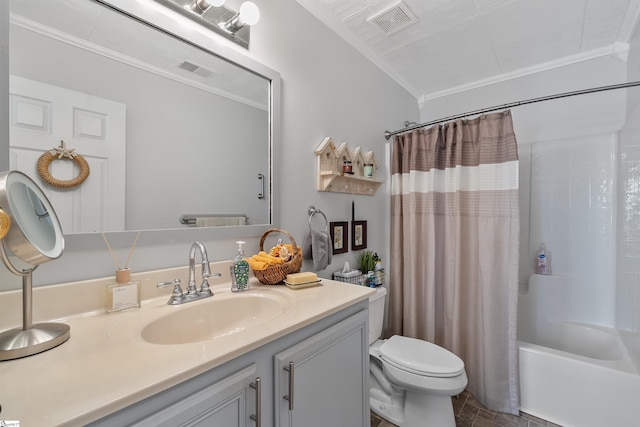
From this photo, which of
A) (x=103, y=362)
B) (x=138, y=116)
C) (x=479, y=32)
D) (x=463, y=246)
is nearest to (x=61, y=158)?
(x=138, y=116)

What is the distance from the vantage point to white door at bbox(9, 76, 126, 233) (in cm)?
83

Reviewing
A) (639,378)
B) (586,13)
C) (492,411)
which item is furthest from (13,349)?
(586,13)

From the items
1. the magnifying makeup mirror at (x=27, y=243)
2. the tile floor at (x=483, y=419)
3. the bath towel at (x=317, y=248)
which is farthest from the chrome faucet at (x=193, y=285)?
the tile floor at (x=483, y=419)

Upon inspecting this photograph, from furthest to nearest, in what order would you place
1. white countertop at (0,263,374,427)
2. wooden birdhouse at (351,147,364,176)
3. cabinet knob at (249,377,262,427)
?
wooden birdhouse at (351,147,364,176) → cabinet knob at (249,377,262,427) → white countertop at (0,263,374,427)

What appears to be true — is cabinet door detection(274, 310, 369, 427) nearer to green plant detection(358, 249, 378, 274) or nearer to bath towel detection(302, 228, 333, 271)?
bath towel detection(302, 228, 333, 271)

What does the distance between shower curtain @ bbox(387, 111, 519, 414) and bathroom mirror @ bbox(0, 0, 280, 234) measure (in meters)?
1.17

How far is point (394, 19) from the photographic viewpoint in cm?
177

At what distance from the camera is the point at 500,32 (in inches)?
74.8

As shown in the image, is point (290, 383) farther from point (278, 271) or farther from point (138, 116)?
point (138, 116)

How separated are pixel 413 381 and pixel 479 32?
6.98 ft

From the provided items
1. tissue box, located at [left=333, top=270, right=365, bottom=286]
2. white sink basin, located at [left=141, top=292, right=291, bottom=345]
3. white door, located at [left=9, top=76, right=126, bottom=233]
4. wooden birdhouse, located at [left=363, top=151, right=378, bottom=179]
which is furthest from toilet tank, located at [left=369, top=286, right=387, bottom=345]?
white door, located at [left=9, top=76, right=126, bottom=233]

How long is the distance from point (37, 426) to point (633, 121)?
281cm

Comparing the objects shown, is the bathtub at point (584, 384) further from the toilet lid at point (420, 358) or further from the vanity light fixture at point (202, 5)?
the vanity light fixture at point (202, 5)

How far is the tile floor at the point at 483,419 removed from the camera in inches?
64.6
